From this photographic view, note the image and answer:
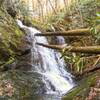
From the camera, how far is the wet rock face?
8.94 meters

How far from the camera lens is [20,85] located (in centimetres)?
943

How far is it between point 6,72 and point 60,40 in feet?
16.7

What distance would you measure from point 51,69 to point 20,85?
2.56 m

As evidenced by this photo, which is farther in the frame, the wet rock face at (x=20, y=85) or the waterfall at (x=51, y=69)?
the waterfall at (x=51, y=69)

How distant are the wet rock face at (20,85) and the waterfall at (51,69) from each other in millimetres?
343

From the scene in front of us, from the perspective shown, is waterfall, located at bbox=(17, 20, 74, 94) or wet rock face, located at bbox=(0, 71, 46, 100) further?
waterfall, located at bbox=(17, 20, 74, 94)

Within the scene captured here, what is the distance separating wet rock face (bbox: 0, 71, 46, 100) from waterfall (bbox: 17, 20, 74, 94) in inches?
13.5

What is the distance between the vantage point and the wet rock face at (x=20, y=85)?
894 cm

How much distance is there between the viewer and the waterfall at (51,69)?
33.1 ft

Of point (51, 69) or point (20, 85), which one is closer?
point (20, 85)

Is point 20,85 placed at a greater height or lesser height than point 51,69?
greater

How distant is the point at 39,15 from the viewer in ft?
67.1

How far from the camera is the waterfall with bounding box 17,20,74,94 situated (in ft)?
33.1

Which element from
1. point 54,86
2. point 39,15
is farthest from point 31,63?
point 39,15
